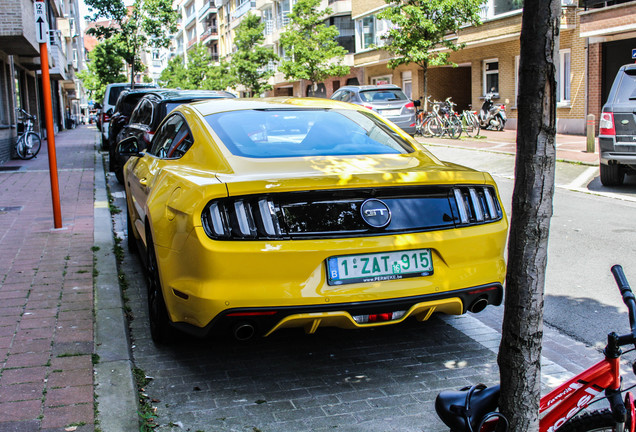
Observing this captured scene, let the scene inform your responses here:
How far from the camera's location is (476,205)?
13.1ft

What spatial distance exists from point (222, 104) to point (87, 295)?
180 centimetres

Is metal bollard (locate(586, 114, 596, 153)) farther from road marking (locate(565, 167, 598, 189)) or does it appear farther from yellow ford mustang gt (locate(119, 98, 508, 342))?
yellow ford mustang gt (locate(119, 98, 508, 342))

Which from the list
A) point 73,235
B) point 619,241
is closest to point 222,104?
point 73,235

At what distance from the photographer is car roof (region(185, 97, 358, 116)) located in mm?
4949

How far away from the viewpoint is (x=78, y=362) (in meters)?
3.97

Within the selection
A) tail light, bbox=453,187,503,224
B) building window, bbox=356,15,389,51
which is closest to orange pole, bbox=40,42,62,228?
tail light, bbox=453,187,503,224

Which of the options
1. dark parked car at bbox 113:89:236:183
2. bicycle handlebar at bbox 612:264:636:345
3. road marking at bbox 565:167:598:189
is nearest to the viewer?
bicycle handlebar at bbox 612:264:636:345

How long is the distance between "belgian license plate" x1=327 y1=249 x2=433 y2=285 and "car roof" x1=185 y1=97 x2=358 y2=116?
68.7 inches

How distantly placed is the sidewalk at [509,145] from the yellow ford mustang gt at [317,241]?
10.9 metres

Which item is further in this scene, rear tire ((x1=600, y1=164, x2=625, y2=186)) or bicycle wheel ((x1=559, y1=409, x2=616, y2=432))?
rear tire ((x1=600, y1=164, x2=625, y2=186))

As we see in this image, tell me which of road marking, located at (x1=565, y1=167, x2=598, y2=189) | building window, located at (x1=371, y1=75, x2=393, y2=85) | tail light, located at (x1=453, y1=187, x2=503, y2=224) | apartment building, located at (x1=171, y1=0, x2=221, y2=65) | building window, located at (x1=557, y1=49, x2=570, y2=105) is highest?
apartment building, located at (x1=171, y1=0, x2=221, y2=65)

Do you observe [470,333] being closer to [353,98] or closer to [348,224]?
[348,224]

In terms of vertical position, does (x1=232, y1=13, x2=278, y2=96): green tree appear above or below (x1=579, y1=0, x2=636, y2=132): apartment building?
above

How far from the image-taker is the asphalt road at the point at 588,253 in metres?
Answer: 5.00
